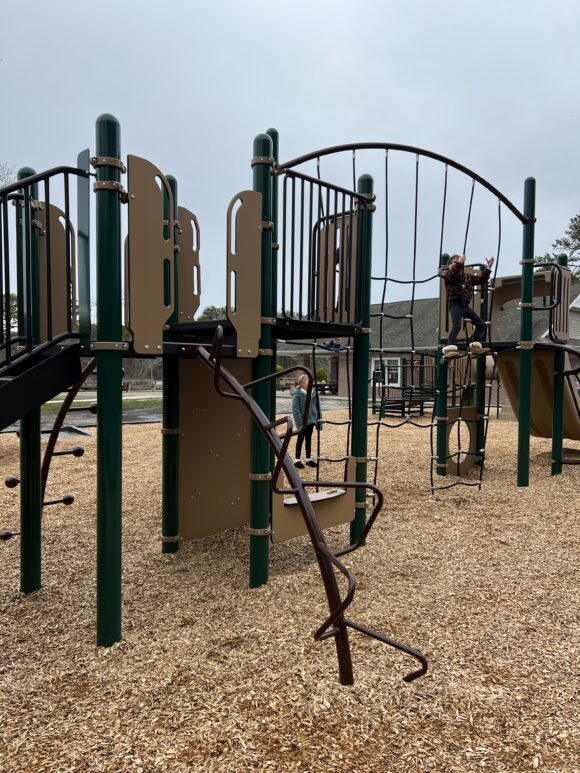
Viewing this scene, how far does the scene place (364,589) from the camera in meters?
3.65

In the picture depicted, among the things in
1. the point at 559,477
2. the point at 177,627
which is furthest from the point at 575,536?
the point at 177,627

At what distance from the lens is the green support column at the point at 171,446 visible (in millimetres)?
4195

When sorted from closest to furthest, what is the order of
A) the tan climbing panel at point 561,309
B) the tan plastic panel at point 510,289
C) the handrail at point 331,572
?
1. the handrail at point 331,572
2. the tan climbing panel at point 561,309
3. the tan plastic panel at point 510,289

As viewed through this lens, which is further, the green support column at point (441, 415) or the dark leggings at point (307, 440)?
the dark leggings at point (307, 440)

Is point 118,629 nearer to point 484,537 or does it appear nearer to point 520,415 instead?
point 484,537

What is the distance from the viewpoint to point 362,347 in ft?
14.8

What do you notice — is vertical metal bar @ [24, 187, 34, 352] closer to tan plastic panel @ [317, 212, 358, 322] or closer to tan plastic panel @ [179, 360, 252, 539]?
tan plastic panel @ [179, 360, 252, 539]

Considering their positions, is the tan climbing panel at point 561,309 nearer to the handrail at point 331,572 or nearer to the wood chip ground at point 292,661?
the wood chip ground at point 292,661

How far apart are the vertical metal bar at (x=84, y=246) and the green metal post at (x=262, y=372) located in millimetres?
1093

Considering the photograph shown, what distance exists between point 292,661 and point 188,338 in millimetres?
2449

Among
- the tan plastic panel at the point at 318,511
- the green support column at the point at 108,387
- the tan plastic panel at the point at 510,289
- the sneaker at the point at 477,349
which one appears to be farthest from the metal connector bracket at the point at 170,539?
the tan plastic panel at the point at 510,289

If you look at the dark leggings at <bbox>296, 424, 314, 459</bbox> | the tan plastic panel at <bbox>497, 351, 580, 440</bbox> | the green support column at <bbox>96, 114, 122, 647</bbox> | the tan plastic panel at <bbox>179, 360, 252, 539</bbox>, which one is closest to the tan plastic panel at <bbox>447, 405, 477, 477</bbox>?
the tan plastic panel at <bbox>497, 351, 580, 440</bbox>

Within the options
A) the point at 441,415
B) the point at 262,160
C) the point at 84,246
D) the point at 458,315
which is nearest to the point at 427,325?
the point at 441,415

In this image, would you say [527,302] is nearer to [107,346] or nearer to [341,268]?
[341,268]
